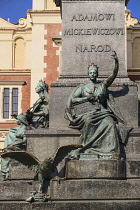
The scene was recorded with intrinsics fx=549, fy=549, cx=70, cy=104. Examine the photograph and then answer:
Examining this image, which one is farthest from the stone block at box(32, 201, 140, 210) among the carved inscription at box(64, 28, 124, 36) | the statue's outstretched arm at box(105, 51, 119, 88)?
the carved inscription at box(64, 28, 124, 36)

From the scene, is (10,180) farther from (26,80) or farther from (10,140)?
(26,80)

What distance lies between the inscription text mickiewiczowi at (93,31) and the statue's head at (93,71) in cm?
88

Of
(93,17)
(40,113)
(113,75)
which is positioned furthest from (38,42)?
(113,75)

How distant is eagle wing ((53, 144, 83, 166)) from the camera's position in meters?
9.20

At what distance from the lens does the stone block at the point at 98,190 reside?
895 centimetres

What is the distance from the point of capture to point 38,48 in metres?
36.6

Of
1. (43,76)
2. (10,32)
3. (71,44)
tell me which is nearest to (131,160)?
(71,44)

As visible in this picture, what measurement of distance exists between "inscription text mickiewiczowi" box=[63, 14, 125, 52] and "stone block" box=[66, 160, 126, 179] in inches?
109

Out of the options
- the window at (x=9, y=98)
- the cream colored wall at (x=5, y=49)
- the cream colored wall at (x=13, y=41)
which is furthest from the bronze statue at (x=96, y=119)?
the cream colored wall at (x=5, y=49)

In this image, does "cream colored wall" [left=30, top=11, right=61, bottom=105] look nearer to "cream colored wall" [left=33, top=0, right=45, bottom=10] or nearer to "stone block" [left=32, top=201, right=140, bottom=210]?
"cream colored wall" [left=33, top=0, right=45, bottom=10]

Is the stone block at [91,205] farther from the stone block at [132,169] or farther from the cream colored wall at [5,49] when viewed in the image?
the cream colored wall at [5,49]

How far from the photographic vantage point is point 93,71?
1029cm

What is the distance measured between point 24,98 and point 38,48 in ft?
11.4

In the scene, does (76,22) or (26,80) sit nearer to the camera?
(76,22)
